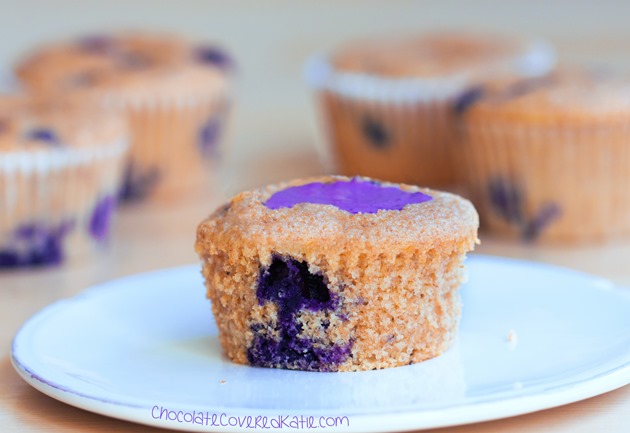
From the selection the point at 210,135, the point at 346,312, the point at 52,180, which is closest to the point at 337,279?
the point at 346,312

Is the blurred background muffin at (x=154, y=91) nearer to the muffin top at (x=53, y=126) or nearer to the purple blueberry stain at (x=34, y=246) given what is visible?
the muffin top at (x=53, y=126)

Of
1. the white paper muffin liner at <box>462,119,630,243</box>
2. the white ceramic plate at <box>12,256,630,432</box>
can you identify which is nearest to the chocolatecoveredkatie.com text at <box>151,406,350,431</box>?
the white ceramic plate at <box>12,256,630,432</box>

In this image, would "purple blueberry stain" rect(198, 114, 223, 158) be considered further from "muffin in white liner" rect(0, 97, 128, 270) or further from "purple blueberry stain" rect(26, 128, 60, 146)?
"purple blueberry stain" rect(26, 128, 60, 146)

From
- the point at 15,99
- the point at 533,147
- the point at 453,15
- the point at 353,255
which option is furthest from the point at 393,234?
the point at 453,15

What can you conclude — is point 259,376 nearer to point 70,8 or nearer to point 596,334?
point 596,334

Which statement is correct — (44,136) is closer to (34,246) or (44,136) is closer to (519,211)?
(34,246)

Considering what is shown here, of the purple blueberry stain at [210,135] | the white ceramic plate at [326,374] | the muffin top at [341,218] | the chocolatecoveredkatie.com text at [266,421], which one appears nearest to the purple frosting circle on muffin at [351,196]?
the muffin top at [341,218]
